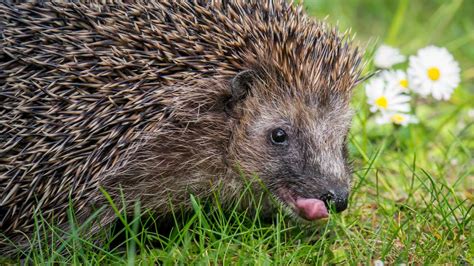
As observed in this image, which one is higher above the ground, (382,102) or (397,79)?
(397,79)

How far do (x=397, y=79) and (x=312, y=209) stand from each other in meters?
2.27

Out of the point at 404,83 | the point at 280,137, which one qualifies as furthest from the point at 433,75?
the point at 280,137

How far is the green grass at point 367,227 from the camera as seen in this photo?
4.91m

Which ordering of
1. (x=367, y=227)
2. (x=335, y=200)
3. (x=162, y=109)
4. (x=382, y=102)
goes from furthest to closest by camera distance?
(x=382, y=102) → (x=367, y=227) → (x=162, y=109) → (x=335, y=200)

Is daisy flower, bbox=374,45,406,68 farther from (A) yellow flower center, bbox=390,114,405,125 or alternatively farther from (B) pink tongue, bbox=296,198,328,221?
(B) pink tongue, bbox=296,198,328,221

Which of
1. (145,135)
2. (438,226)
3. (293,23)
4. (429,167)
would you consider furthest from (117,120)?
(429,167)

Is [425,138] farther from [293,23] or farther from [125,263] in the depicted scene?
[125,263]

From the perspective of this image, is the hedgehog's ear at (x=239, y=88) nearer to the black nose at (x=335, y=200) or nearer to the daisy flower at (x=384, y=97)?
the black nose at (x=335, y=200)

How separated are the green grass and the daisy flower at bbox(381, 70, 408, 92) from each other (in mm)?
293

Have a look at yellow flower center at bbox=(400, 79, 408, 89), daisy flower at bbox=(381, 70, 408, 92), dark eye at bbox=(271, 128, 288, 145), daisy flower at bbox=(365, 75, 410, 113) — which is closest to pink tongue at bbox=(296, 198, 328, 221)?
dark eye at bbox=(271, 128, 288, 145)

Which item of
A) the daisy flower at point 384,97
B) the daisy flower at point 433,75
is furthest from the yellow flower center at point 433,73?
the daisy flower at point 384,97

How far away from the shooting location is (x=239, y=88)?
5434 millimetres

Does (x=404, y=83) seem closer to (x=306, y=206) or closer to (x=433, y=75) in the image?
(x=433, y=75)

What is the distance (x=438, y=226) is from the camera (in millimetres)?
5301
